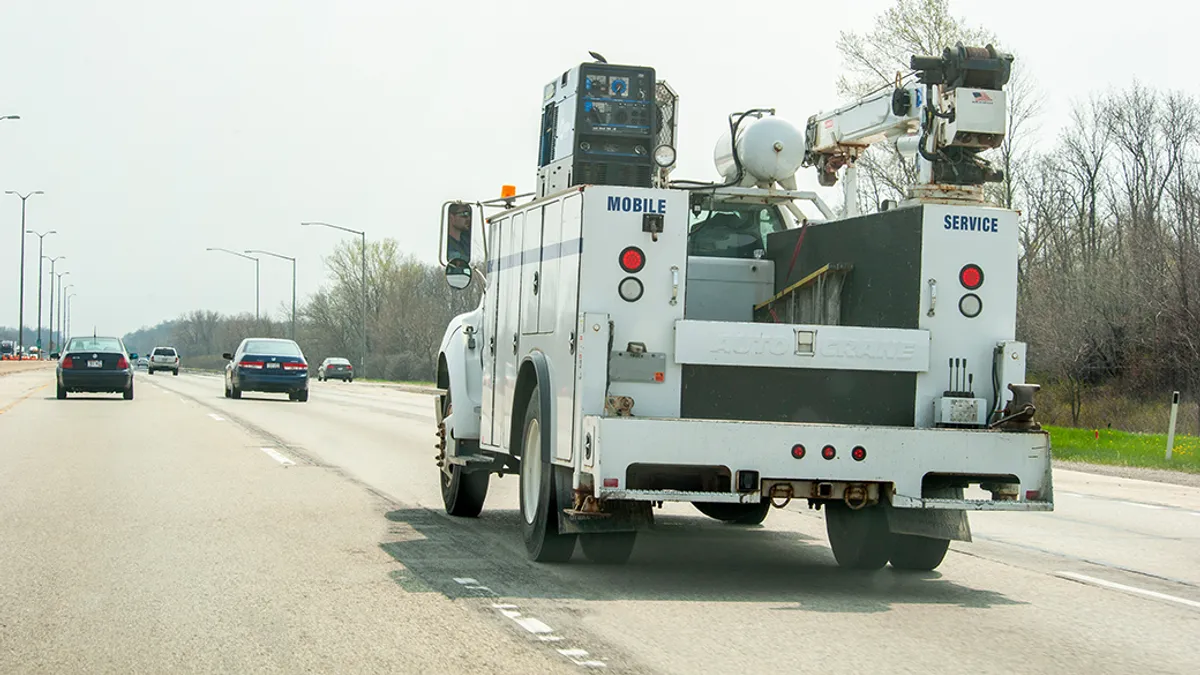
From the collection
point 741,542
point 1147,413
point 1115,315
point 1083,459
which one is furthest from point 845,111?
point 1115,315

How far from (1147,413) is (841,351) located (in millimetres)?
31199

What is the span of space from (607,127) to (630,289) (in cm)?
253

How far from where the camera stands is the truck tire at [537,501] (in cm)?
934

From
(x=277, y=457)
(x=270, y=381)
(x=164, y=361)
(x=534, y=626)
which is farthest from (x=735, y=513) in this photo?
(x=164, y=361)

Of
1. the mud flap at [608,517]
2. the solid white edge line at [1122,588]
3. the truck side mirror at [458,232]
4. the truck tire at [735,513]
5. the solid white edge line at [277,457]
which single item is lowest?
the solid white edge line at [277,457]

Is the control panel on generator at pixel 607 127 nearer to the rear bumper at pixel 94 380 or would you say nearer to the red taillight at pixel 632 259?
the red taillight at pixel 632 259

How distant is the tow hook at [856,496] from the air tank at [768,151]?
3.38 m

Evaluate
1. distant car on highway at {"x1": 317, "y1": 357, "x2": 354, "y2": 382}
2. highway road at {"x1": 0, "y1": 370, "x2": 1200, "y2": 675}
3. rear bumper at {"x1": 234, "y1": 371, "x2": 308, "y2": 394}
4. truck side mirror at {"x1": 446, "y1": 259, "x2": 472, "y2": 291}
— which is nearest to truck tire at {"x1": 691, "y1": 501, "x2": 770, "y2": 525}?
highway road at {"x1": 0, "y1": 370, "x2": 1200, "y2": 675}

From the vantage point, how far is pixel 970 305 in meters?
9.12

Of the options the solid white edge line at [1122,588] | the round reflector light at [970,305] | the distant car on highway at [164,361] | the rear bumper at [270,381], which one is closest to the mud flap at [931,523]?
the solid white edge line at [1122,588]

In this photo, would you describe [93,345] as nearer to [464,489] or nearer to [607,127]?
[464,489]

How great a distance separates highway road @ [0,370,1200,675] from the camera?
6859 millimetres

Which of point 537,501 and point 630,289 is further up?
point 630,289

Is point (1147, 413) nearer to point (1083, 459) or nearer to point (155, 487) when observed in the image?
point (1083, 459)
